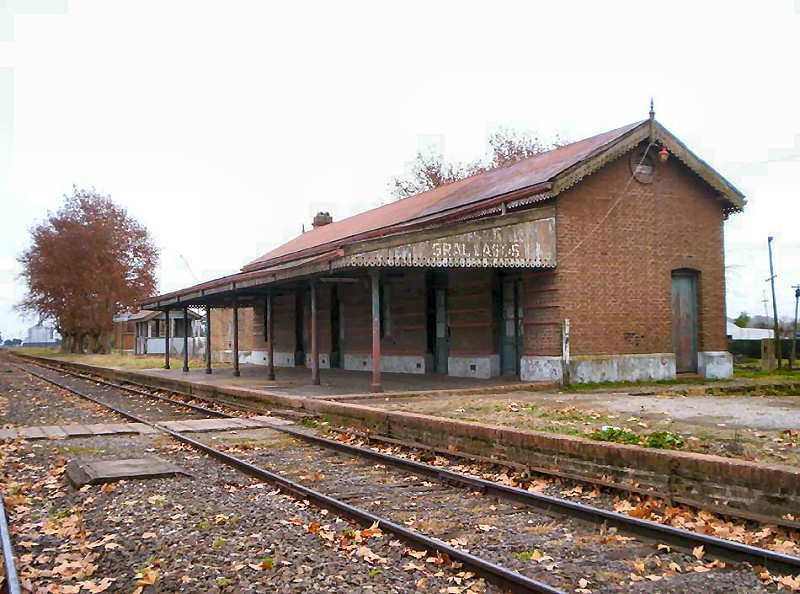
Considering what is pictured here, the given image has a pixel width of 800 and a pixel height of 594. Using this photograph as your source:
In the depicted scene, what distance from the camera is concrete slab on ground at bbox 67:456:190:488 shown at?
28.1 feet

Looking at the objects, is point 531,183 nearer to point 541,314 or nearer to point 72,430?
point 541,314

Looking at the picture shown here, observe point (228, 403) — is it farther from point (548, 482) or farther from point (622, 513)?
point (622, 513)

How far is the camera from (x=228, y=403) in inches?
730

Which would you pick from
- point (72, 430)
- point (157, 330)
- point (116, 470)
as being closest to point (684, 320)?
point (72, 430)

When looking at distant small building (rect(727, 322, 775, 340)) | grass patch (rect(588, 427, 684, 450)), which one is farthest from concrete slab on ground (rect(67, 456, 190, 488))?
distant small building (rect(727, 322, 775, 340))

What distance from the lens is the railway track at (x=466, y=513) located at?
5.51 metres

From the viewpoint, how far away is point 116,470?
9078 millimetres

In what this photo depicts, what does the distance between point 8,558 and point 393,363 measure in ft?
58.0

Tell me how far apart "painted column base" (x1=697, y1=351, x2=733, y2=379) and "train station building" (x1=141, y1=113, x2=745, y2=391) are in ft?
0.12

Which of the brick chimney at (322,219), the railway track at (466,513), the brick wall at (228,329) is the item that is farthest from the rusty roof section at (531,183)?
the brick wall at (228,329)

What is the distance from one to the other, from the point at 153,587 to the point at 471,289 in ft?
48.7

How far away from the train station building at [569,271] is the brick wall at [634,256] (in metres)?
0.03

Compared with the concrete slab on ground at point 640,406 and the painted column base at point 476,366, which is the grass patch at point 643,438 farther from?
the painted column base at point 476,366

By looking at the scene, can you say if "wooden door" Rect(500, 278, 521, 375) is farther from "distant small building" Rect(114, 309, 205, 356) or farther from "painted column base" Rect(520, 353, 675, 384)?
"distant small building" Rect(114, 309, 205, 356)
